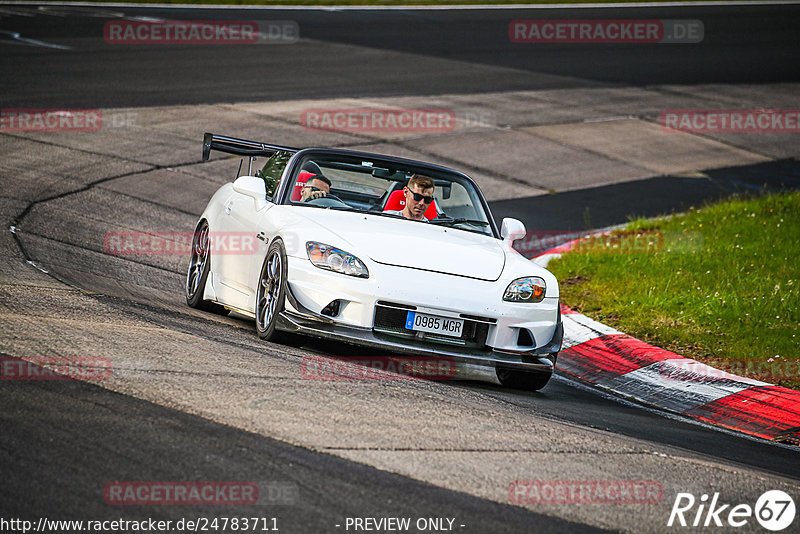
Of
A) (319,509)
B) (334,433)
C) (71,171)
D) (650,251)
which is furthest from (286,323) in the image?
(71,171)

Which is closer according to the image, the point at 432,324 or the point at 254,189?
the point at 432,324

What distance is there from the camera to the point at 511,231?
8.54 metres

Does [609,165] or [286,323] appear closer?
[286,323]

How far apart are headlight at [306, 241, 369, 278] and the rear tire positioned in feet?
6.50

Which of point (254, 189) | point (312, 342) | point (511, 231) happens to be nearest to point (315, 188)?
point (254, 189)

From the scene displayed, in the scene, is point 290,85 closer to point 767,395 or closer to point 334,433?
point 767,395

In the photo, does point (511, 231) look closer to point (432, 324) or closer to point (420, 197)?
point (420, 197)

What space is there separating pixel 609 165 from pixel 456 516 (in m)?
13.6

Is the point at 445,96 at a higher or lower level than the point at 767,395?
higher

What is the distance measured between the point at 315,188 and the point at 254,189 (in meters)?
0.47

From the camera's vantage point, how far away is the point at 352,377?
6473mm

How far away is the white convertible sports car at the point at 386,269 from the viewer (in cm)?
711

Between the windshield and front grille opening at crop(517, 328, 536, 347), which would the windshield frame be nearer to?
the windshield

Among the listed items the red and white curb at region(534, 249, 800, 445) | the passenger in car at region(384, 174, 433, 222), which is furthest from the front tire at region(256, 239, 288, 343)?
the red and white curb at region(534, 249, 800, 445)
